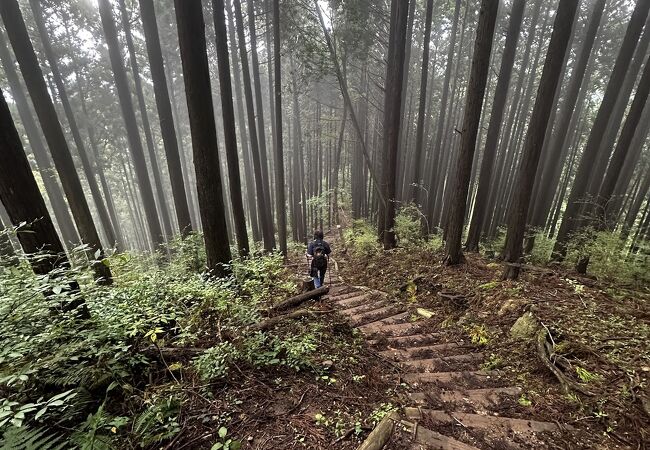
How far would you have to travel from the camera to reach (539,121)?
598cm

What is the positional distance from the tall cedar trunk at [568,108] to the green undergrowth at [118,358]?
11580 mm

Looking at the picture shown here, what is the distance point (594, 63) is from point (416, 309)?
63.6ft

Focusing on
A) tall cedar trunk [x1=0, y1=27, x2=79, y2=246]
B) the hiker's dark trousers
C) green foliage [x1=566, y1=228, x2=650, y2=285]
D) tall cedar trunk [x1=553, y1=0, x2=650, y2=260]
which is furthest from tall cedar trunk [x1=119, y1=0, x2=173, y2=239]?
tall cedar trunk [x1=553, y1=0, x2=650, y2=260]

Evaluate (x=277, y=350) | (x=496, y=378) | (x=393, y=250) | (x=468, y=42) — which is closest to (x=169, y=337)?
(x=277, y=350)

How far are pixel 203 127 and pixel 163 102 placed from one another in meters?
5.38

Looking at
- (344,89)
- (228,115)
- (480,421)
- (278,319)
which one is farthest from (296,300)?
(344,89)

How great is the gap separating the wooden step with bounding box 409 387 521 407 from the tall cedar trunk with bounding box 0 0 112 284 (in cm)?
727

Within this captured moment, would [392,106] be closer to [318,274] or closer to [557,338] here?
[318,274]

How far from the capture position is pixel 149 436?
2.38 metres

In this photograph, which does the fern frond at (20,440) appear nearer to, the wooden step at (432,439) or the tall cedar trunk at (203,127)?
the wooden step at (432,439)

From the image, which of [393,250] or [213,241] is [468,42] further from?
[213,241]

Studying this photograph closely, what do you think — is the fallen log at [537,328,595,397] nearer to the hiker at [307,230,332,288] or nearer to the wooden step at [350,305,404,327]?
the wooden step at [350,305,404,327]

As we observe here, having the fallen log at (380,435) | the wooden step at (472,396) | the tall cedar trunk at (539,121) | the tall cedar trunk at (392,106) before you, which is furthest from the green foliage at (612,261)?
the fallen log at (380,435)

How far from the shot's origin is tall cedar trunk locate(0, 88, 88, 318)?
2980mm
